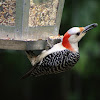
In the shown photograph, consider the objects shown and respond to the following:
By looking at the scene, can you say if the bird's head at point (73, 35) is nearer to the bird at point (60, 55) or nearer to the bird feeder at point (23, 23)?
the bird at point (60, 55)

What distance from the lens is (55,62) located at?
3.48 meters

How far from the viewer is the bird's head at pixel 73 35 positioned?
3475mm

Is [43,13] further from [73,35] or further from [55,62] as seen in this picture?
[55,62]

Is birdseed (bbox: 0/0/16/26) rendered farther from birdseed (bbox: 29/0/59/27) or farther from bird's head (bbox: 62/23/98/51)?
bird's head (bbox: 62/23/98/51)

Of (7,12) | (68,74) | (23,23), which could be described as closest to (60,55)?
(23,23)

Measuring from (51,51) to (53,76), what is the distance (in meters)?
2.89

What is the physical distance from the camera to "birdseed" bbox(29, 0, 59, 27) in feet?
10.4

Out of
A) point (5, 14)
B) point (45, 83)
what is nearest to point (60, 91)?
point (45, 83)

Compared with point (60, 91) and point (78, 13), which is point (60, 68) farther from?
point (60, 91)

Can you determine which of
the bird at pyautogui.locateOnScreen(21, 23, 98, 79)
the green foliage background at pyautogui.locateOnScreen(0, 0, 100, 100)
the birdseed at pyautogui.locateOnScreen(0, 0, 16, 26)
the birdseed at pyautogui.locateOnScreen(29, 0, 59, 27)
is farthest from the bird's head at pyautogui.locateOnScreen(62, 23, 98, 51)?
the green foliage background at pyautogui.locateOnScreen(0, 0, 100, 100)

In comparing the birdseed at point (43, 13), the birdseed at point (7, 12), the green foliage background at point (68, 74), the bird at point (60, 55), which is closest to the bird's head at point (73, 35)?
the bird at point (60, 55)

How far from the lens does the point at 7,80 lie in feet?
20.9

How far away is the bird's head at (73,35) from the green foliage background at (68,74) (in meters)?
→ 0.96

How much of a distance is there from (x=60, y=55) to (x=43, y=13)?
50 centimetres
